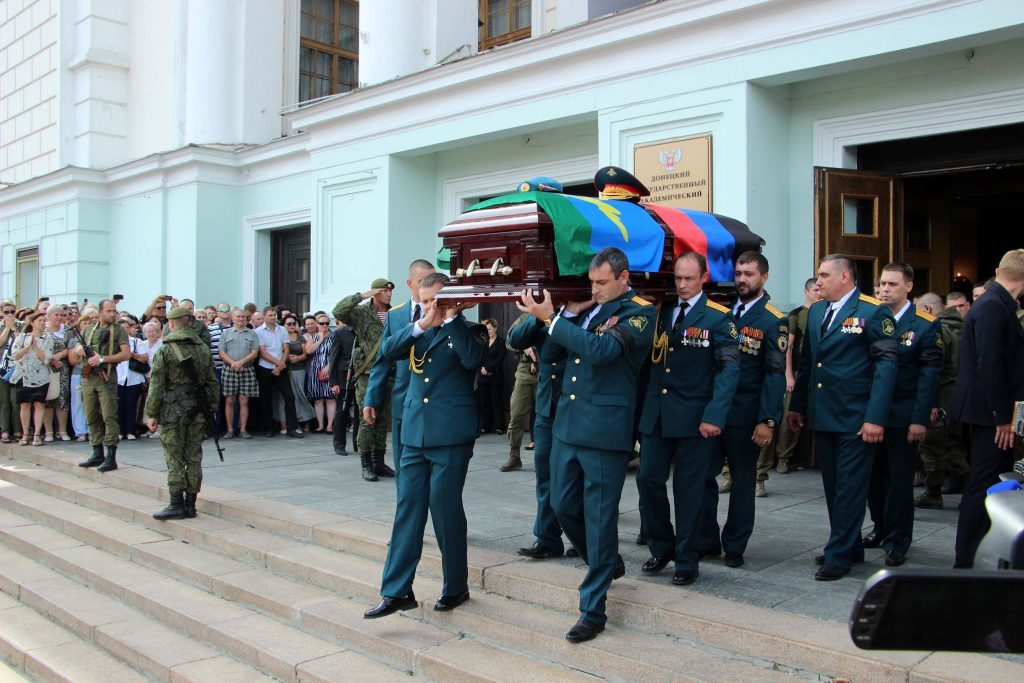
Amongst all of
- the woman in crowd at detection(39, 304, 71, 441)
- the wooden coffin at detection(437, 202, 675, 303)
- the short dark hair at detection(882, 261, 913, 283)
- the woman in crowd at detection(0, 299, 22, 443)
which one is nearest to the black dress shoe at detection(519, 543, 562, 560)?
the wooden coffin at detection(437, 202, 675, 303)

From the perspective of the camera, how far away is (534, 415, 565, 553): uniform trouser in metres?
5.10

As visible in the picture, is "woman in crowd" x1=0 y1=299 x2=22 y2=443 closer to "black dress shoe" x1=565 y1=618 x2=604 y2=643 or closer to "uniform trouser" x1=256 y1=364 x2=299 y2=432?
"uniform trouser" x1=256 y1=364 x2=299 y2=432

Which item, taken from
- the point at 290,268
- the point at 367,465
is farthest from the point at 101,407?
the point at 290,268

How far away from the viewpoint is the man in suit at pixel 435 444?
447 centimetres

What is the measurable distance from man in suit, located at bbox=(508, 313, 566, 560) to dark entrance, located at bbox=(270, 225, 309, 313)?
9589 mm

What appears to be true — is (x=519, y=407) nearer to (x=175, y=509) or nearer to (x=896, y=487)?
(x=175, y=509)

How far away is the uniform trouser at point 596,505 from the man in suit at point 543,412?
623mm

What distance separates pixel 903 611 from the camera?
52.4 inches

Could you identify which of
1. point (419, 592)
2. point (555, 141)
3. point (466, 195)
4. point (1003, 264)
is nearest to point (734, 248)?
point (1003, 264)

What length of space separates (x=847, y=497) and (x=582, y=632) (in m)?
1.71

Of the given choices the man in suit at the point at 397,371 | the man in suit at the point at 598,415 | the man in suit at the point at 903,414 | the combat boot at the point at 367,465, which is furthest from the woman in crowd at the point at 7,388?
the man in suit at the point at 903,414

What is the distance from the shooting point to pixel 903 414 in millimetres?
4953

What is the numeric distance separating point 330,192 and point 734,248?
26.6 feet

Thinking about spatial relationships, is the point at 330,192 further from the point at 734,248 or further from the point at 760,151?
the point at 734,248
